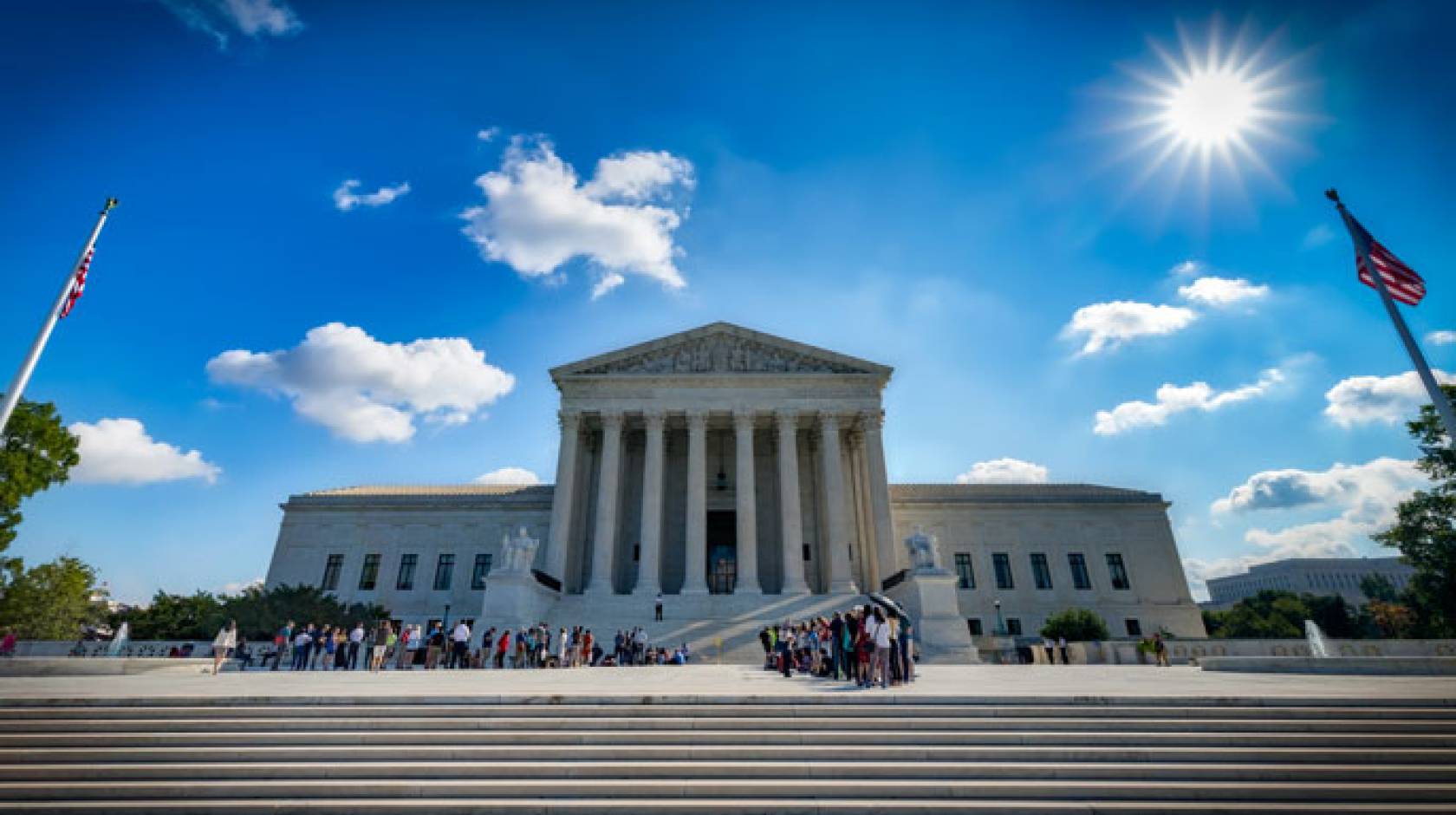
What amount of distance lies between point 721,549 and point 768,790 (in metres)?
32.1

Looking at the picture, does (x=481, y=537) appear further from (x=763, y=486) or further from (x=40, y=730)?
(x=40, y=730)

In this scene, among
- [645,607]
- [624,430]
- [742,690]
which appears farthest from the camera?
[624,430]

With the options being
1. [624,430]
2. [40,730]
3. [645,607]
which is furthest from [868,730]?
[624,430]

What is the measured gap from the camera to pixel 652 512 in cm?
3366

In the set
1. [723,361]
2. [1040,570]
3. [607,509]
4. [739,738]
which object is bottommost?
[739,738]

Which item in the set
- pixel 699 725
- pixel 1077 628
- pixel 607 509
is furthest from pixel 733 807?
pixel 1077 628

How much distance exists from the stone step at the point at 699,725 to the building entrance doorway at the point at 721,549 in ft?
97.7

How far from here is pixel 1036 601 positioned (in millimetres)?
41062

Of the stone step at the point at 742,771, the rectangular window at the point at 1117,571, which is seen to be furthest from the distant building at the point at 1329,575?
the stone step at the point at 742,771

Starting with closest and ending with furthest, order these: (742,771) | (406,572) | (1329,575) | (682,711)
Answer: (742,771)
(682,711)
(406,572)
(1329,575)

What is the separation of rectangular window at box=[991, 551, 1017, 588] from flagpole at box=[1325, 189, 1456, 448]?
29642mm

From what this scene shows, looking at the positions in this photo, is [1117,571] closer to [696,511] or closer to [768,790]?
[696,511]

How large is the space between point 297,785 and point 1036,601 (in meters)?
42.4

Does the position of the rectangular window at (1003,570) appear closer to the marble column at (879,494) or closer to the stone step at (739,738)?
the marble column at (879,494)
